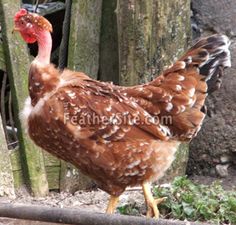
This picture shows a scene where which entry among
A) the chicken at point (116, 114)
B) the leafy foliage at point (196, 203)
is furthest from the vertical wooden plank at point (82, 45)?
the chicken at point (116, 114)

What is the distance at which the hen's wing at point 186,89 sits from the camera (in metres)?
3.64

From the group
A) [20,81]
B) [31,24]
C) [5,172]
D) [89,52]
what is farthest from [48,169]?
[31,24]

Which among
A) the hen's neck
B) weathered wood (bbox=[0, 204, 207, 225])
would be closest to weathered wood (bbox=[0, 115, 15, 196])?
the hen's neck

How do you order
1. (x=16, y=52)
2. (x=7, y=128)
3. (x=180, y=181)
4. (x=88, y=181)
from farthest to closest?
1. (x=7, y=128)
2. (x=88, y=181)
3. (x=16, y=52)
4. (x=180, y=181)

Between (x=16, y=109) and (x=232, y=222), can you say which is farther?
(x=16, y=109)

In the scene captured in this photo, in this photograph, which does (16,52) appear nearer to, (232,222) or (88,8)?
(88,8)

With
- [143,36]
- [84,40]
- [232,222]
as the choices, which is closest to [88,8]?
[84,40]

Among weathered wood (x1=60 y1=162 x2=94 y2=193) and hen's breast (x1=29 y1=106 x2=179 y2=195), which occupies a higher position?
hen's breast (x1=29 y1=106 x2=179 y2=195)

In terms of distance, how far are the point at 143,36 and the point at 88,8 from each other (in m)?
0.50

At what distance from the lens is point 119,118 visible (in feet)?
11.5

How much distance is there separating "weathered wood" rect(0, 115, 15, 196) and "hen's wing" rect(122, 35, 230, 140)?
1.00 meters

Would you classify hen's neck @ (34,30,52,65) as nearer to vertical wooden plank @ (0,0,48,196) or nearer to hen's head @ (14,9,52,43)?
hen's head @ (14,9,52,43)

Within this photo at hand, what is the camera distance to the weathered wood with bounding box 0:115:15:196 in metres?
4.18

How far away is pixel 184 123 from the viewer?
3.69 metres
